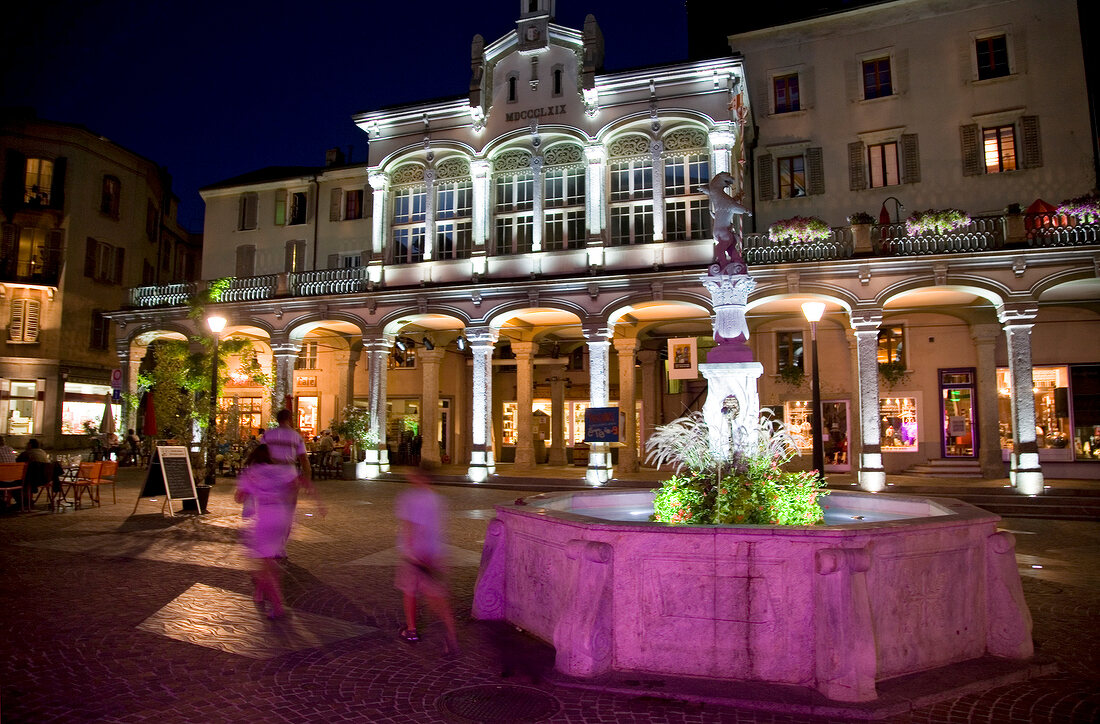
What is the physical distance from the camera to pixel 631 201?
2336 centimetres

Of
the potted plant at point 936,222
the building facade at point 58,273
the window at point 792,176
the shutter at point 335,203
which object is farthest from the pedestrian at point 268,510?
the building facade at point 58,273

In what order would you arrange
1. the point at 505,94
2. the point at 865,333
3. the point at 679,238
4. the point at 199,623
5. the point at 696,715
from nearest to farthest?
1. the point at 696,715
2. the point at 199,623
3. the point at 865,333
4. the point at 679,238
5. the point at 505,94

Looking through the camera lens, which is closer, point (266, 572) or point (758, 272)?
point (266, 572)

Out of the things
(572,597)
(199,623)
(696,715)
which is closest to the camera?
(696,715)

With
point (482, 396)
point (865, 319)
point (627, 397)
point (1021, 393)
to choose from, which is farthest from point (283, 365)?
point (1021, 393)

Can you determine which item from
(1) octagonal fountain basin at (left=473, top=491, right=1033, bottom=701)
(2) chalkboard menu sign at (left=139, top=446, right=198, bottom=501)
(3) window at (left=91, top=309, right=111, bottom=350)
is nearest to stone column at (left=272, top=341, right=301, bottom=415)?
(2) chalkboard menu sign at (left=139, top=446, right=198, bottom=501)

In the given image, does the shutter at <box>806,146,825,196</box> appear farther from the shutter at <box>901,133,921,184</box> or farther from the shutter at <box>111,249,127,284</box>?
the shutter at <box>111,249,127,284</box>

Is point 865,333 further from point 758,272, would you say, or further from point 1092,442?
point 1092,442

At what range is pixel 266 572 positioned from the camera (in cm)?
737

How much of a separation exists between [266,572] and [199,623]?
0.74 meters

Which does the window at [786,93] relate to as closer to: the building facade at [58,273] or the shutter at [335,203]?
the shutter at [335,203]

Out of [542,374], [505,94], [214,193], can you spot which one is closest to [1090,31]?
[505,94]

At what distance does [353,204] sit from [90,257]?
1465cm

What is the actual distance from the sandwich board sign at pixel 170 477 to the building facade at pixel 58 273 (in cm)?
1872
